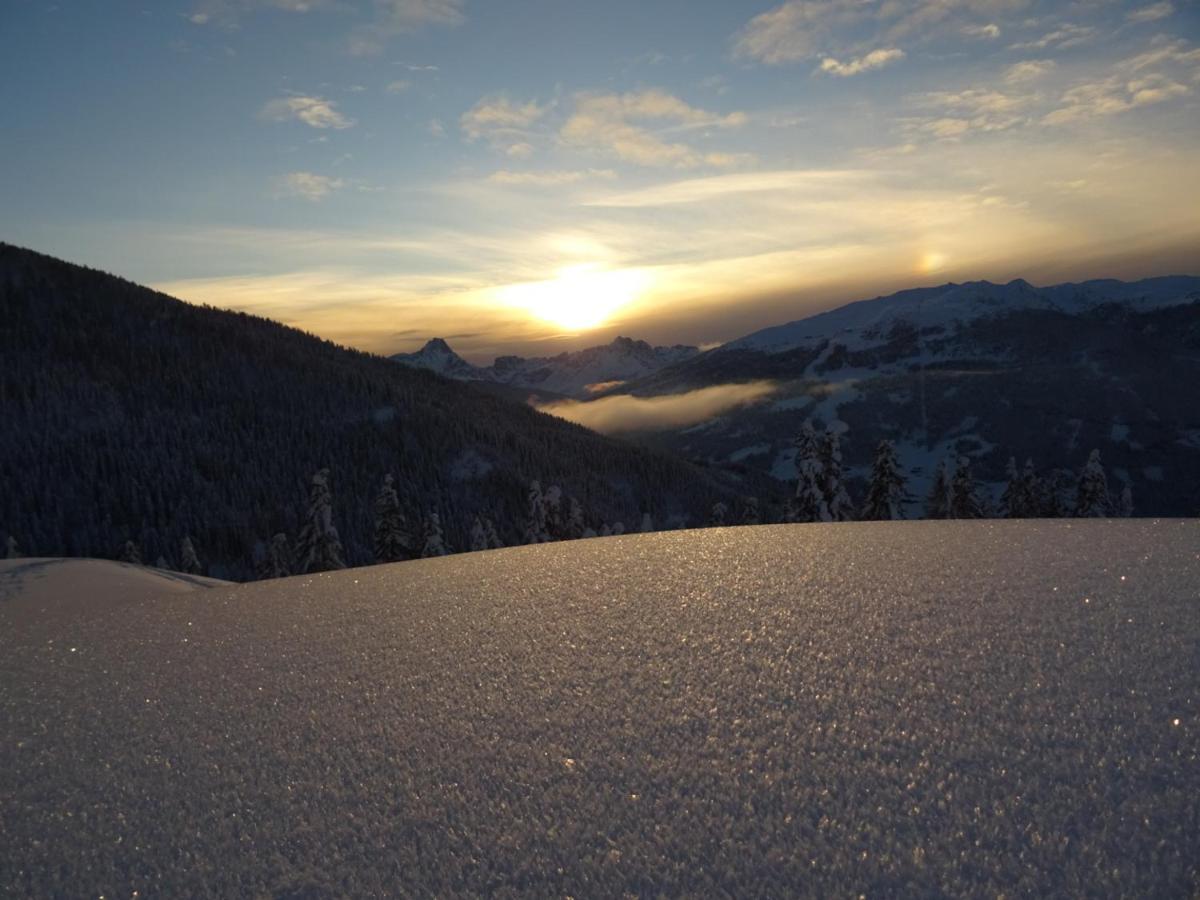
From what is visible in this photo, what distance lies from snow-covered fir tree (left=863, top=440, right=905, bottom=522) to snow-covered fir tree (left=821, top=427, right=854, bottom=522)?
5.17ft

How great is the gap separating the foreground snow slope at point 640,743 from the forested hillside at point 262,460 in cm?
11593

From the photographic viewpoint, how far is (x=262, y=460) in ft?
518

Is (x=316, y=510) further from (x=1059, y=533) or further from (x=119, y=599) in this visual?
(x=1059, y=533)

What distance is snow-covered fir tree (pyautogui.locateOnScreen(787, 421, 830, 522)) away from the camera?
34781mm

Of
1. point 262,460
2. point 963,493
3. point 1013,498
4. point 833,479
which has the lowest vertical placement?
point 1013,498

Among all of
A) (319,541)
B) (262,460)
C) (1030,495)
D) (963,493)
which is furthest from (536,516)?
(262,460)

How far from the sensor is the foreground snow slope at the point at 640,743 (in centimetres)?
217

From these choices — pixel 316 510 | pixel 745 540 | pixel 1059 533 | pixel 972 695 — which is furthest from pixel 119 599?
pixel 316 510

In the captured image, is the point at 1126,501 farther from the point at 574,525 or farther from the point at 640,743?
the point at 640,743

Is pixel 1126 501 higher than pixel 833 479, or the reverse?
pixel 833 479

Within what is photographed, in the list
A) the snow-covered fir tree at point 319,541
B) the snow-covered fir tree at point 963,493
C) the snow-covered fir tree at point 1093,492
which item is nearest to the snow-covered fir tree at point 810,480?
the snow-covered fir tree at point 963,493

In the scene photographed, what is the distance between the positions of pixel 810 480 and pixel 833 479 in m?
1.42

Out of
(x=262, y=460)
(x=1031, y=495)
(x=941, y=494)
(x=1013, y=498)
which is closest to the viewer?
(x=941, y=494)

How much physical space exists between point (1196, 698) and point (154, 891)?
411 cm
